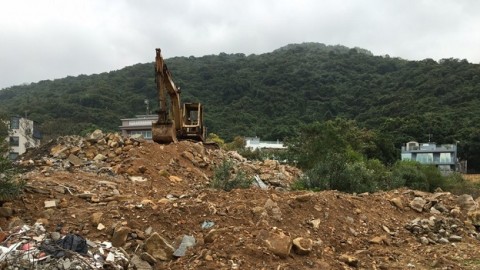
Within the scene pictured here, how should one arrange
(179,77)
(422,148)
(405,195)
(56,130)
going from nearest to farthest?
(405,195) → (56,130) → (422,148) → (179,77)

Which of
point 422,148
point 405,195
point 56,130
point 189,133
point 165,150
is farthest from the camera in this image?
point 422,148

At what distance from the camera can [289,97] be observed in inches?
2552

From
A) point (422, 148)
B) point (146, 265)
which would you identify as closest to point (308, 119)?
point (422, 148)

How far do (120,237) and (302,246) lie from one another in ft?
6.57

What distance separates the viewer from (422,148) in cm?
4753

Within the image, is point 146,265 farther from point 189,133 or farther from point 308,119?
point 308,119

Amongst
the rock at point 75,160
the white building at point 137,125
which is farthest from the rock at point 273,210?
the white building at point 137,125

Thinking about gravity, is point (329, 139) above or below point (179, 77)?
below

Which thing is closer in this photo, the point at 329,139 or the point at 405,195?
the point at 405,195

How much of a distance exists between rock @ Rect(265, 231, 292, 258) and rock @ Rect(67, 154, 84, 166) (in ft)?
23.5

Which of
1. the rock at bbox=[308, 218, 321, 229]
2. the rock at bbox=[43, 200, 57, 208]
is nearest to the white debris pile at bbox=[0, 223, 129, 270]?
the rock at bbox=[43, 200, 57, 208]

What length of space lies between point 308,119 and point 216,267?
2114 inches

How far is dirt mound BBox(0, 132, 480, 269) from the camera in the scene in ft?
17.3

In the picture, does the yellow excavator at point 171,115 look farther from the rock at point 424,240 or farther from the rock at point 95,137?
the rock at point 424,240
